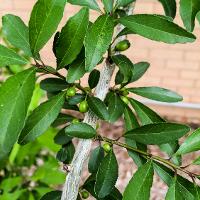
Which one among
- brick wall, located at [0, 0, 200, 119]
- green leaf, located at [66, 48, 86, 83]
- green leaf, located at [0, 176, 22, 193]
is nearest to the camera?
green leaf, located at [66, 48, 86, 83]

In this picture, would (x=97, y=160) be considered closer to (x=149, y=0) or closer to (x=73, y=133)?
(x=73, y=133)

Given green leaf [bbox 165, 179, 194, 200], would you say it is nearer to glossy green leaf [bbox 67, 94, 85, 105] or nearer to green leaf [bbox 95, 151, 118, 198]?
green leaf [bbox 95, 151, 118, 198]

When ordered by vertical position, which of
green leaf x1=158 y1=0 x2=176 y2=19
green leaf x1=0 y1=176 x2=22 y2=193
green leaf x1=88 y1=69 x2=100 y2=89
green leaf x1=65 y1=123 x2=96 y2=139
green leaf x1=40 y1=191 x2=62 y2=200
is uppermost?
green leaf x1=158 y1=0 x2=176 y2=19

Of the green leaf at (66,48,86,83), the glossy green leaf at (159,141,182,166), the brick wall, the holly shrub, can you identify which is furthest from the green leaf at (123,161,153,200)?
the brick wall

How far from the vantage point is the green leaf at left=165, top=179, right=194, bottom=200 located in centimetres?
79

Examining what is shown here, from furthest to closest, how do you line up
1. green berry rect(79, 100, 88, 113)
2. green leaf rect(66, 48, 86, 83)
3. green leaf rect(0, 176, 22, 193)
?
green leaf rect(0, 176, 22, 193)
green berry rect(79, 100, 88, 113)
green leaf rect(66, 48, 86, 83)

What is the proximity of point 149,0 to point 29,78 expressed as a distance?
2304 mm

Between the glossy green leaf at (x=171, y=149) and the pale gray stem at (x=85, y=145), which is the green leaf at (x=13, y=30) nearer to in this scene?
the pale gray stem at (x=85, y=145)

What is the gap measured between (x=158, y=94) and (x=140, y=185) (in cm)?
25

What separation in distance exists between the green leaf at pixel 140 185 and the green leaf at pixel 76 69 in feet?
0.70

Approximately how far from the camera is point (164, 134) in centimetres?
83

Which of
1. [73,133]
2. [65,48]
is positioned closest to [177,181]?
[73,133]

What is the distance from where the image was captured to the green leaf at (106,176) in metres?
0.91

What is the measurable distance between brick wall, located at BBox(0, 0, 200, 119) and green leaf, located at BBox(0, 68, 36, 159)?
7.48 feet
